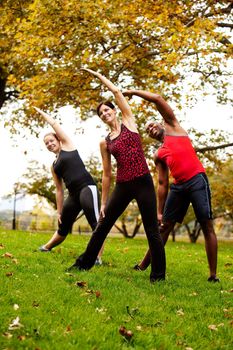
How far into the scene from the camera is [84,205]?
7.74 metres

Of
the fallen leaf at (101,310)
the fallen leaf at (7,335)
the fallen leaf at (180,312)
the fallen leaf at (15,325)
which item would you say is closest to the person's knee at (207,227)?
the fallen leaf at (180,312)

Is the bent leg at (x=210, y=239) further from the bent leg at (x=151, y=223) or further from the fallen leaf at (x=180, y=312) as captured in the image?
the fallen leaf at (x=180, y=312)

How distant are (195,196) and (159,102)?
1.49 meters

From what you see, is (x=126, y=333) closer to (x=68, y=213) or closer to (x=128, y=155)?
(x=128, y=155)

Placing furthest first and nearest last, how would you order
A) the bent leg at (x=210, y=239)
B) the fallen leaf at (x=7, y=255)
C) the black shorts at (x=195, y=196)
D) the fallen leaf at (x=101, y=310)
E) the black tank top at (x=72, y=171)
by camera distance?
1. the black tank top at (x=72, y=171)
2. the fallen leaf at (x=7, y=255)
3. the bent leg at (x=210, y=239)
4. the black shorts at (x=195, y=196)
5. the fallen leaf at (x=101, y=310)

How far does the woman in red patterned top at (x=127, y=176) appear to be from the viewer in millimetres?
6289

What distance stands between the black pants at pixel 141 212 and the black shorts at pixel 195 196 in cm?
74

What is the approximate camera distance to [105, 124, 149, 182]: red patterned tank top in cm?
628

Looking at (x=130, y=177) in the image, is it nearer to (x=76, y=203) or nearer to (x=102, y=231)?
(x=102, y=231)

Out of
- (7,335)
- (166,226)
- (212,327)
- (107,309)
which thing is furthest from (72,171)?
(7,335)

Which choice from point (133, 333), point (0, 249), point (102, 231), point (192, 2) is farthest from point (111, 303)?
point (192, 2)

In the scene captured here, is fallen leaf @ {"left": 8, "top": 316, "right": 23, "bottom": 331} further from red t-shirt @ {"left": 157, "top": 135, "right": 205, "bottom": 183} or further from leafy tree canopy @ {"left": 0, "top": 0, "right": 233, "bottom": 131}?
leafy tree canopy @ {"left": 0, "top": 0, "right": 233, "bottom": 131}

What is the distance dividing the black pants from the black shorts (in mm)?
741

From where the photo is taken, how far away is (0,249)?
8.66 metres
